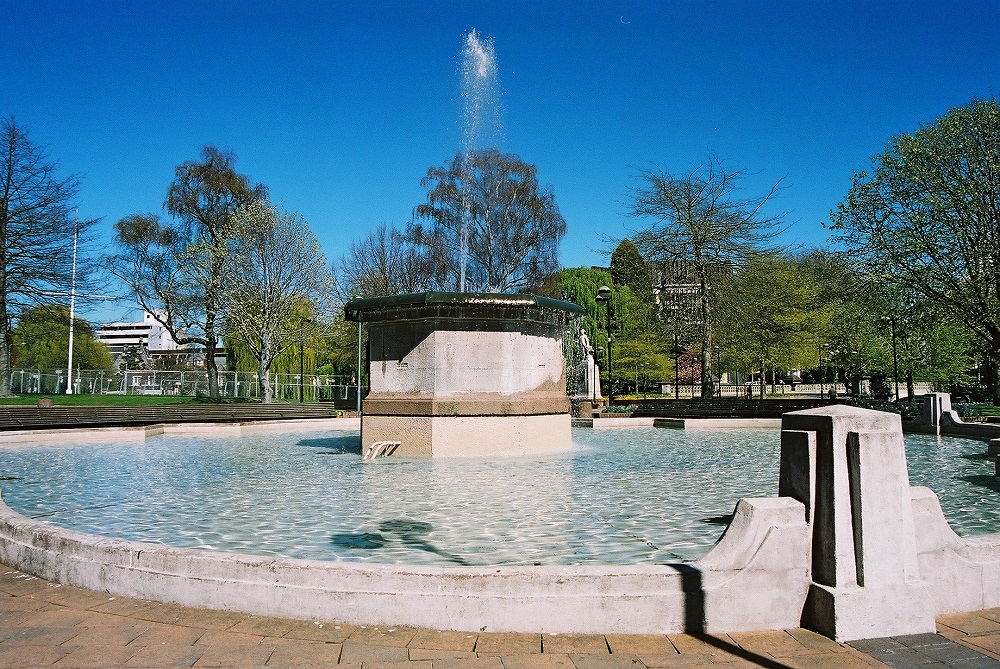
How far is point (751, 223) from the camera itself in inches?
1396

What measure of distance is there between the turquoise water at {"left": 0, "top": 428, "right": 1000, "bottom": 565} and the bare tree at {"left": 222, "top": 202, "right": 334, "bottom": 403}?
84.7 ft

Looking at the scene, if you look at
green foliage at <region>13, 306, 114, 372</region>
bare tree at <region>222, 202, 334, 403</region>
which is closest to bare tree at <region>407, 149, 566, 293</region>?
bare tree at <region>222, 202, 334, 403</region>

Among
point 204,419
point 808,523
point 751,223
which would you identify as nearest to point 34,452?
point 204,419

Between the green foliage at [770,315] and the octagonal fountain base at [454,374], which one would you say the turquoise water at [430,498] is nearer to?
the octagonal fountain base at [454,374]

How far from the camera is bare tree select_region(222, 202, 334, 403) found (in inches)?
1612

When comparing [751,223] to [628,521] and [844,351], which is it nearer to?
[844,351]

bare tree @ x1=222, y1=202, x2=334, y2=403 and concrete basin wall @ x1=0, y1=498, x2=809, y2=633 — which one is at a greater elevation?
bare tree @ x1=222, y1=202, x2=334, y2=403

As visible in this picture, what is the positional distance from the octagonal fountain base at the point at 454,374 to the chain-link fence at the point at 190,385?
28.1 metres

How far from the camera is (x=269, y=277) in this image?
4153 cm

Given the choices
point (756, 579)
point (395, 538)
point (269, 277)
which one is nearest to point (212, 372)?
point (269, 277)

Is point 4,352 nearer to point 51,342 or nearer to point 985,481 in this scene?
point 985,481

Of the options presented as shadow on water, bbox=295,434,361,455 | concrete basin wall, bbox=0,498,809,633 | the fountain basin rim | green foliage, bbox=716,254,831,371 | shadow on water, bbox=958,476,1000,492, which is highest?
green foliage, bbox=716,254,831,371

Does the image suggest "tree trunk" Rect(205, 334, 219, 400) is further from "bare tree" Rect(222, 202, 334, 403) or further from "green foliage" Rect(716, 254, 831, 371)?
"green foliage" Rect(716, 254, 831, 371)

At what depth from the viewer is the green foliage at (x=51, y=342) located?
36722 millimetres
